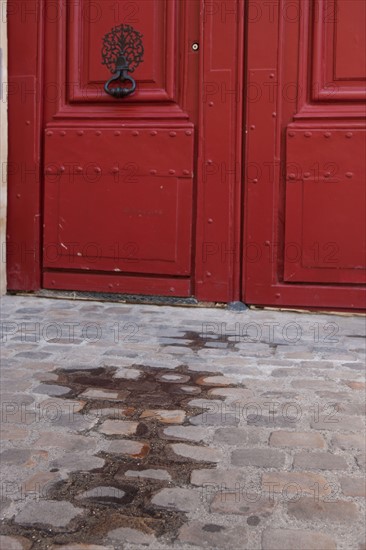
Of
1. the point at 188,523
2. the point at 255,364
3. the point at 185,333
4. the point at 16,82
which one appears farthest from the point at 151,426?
the point at 16,82

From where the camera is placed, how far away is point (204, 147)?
380 centimetres

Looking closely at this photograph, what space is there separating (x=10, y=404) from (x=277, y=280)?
1994 millimetres

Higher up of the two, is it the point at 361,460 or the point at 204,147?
the point at 204,147

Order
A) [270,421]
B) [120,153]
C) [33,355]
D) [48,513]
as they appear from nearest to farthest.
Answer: [48,513]
[270,421]
[33,355]
[120,153]

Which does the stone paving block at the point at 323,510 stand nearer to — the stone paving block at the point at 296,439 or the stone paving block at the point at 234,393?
the stone paving block at the point at 296,439

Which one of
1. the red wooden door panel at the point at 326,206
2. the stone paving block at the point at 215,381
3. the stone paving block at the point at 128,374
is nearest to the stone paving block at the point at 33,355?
the stone paving block at the point at 128,374

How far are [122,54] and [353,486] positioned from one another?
2964mm

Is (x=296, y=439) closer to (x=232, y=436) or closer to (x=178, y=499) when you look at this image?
(x=232, y=436)

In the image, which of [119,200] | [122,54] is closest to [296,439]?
[119,200]

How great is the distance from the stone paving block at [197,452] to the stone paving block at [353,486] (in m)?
0.33

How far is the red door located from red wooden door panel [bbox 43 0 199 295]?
0.39 m

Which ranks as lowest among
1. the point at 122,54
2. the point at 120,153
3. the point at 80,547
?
the point at 80,547

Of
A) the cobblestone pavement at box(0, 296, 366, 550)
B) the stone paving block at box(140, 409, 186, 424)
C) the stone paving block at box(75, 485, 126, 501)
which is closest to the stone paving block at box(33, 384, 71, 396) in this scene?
the cobblestone pavement at box(0, 296, 366, 550)

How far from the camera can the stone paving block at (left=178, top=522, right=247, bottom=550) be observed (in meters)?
1.35
